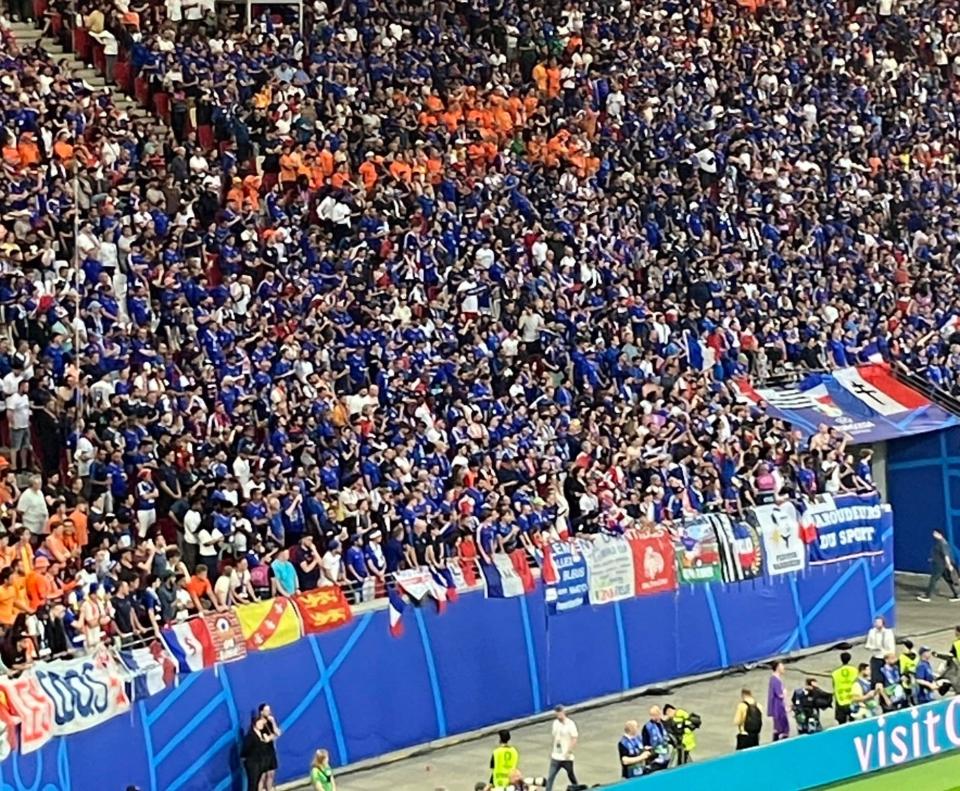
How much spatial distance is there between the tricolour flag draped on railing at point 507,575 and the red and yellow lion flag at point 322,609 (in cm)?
258

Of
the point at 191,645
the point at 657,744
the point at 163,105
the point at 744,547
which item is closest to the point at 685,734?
the point at 657,744

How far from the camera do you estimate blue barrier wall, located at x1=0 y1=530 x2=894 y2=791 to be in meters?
26.0

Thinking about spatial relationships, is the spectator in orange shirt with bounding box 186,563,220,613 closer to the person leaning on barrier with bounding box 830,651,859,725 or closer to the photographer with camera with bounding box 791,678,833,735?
the photographer with camera with bounding box 791,678,833,735

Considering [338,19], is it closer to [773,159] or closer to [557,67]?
[557,67]

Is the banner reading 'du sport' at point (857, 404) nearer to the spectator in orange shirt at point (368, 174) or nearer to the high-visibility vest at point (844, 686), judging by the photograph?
the spectator in orange shirt at point (368, 174)

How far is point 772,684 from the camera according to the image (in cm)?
3027

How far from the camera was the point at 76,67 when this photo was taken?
125 feet

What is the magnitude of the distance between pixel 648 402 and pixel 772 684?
7.15 meters

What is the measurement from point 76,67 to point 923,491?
17004 mm

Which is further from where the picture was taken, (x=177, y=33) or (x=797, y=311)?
(x=797, y=311)

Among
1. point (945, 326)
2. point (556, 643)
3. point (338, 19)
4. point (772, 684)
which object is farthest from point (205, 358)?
point (945, 326)

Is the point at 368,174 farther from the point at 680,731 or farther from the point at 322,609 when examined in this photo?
the point at 680,731

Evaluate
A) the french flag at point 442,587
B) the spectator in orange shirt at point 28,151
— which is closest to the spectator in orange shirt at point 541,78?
the spectator in orange shirt at point 28,151

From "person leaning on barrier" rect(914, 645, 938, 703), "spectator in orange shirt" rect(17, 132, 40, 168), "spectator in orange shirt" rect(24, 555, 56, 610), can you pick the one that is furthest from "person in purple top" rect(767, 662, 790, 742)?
"spectator in orange shirt" rect(17, 132, 40, 168)
